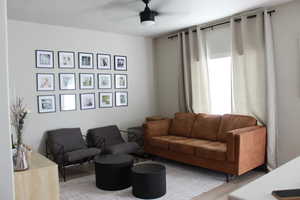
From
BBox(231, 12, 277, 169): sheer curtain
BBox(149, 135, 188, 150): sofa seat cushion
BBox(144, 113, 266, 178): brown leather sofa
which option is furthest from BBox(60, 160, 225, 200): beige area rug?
BBox(231, 12, 277, 169): sheer curtain

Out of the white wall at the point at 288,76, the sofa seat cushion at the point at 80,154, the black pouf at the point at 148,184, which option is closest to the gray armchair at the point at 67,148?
the sofa seat cushion at the point at 80,154

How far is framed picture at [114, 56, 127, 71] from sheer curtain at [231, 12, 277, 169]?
224cm

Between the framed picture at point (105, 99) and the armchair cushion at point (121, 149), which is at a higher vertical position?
the framed picture at point (105, 99)

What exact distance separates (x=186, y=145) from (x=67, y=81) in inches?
95.3

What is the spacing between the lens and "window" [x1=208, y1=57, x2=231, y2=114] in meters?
4.54

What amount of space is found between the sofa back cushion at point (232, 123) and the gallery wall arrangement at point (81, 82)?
6.94ft

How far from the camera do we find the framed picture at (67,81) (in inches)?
176

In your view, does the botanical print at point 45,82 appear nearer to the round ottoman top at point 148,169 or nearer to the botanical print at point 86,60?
the botanical print at point 86,60

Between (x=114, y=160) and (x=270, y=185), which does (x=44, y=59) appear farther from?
(x=270, y=185)

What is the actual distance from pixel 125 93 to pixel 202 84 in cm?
164

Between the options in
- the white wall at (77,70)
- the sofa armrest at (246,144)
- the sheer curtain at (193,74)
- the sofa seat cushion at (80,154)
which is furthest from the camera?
the sheer curtain at (193,74)

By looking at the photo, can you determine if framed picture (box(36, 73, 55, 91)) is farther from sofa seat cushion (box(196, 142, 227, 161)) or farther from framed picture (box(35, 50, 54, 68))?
sofa seat cushion (box(196, 142, 227, 161))

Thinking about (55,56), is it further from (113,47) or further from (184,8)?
(184,8)

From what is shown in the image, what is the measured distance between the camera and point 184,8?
3.75m
